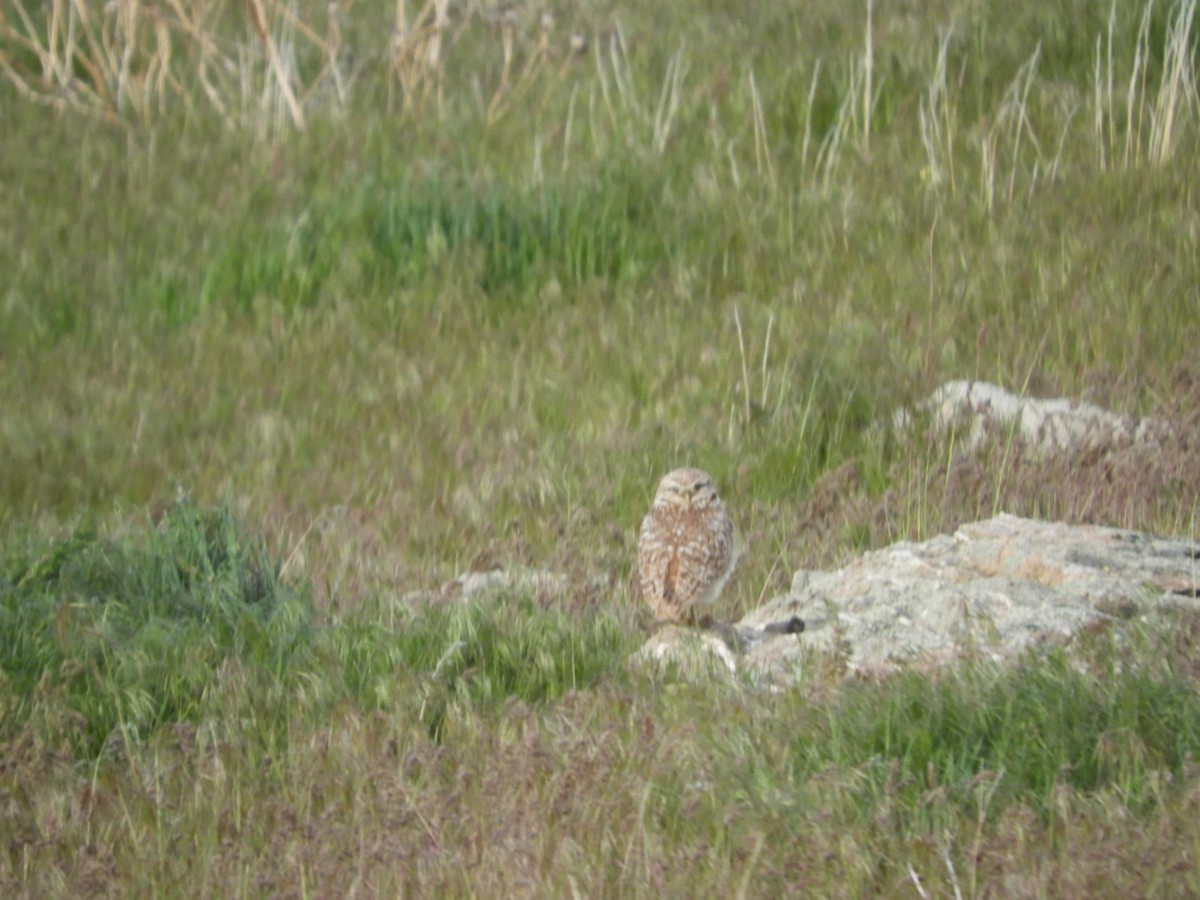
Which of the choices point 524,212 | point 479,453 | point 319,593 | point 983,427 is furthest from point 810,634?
point 524,212

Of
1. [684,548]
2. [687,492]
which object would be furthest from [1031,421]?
[684,548]

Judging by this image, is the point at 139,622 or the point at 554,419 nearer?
the point at 139,622

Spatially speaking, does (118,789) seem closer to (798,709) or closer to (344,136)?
(798,709)

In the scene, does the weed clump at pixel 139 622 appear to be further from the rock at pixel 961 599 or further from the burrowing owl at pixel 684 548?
the rock at pixel 961 599

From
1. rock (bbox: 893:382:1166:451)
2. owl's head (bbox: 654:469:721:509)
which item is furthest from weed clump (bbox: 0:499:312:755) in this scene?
rock (bbox: 893:382:1166:451)

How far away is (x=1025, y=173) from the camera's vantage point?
8758 mm

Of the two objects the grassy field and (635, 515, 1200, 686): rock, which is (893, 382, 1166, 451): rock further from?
(635, 515, 1200, 686): rock

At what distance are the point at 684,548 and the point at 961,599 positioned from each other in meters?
0.85

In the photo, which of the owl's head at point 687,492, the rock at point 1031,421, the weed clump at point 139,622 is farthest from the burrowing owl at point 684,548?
the rock at point 1031,421

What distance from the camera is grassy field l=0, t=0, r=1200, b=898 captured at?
141 inches

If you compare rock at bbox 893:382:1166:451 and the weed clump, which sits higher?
the weed clump

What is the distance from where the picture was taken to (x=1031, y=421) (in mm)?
6793

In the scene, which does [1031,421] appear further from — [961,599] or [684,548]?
[684,548]

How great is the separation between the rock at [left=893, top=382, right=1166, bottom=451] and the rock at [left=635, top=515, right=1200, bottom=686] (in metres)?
1.21
